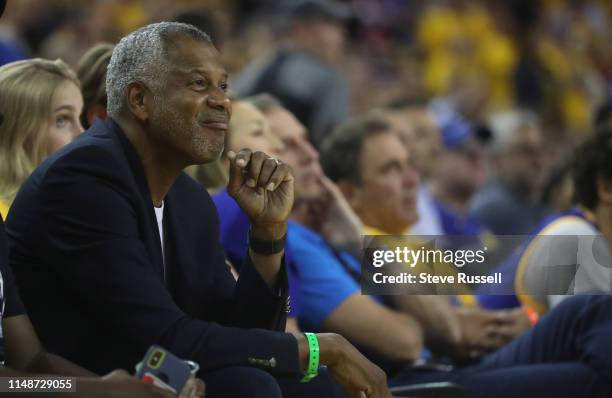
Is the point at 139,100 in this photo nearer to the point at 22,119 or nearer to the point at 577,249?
the point at 22,119

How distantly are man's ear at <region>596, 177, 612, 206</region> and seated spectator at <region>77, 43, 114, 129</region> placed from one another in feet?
6.68

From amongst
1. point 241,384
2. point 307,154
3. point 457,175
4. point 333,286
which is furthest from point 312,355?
point 457,175

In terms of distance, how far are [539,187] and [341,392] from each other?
18.2 ft

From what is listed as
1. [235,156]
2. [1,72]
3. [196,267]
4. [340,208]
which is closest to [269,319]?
[196,267]

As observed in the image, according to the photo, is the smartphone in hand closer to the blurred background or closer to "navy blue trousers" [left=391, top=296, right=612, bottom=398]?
"navy blue trousers" [left=391, top=296, right=612, bottom=398]

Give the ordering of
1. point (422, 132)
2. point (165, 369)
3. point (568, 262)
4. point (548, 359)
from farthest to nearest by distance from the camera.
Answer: point (422, 132), point (568, 262), point (548, 359), point (165, 369)

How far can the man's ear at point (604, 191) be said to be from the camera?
4750 mm

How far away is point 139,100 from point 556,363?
182 centimetres

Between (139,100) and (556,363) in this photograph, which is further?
(556,363)


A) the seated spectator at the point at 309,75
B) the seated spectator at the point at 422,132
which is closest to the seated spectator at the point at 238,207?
the seated spectator at the point at 309,75

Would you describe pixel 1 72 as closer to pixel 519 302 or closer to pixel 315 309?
pixel 315 309

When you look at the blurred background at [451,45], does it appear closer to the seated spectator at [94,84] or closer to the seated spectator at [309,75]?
the seated spectator at [309,75]

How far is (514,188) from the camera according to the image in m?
8.64

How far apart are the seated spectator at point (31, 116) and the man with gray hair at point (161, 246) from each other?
0.58 meters
